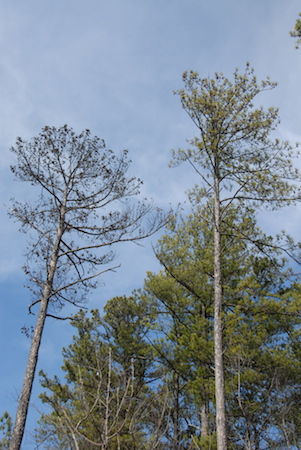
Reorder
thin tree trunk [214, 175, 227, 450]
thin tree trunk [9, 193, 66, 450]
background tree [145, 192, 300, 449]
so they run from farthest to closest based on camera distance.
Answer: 1. background tree [145, 192, 300, 449]
2. thin tree trunk [214, 175, 227, 450]
3. thin tree trunk [9, 193, 66, 450]

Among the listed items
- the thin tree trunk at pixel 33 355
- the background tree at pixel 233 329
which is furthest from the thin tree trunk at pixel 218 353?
the thin tree trunk at pixel 33 355

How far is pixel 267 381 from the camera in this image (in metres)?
11.1

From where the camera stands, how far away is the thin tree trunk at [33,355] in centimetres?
704

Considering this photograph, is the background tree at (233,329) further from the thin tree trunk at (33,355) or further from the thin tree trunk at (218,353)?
the thin tree trunk at (33,355)

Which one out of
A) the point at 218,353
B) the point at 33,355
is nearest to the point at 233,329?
the point at 218,353

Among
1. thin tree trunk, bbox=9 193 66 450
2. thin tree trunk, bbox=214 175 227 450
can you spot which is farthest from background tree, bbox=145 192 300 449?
thin tree trunk, bbox=9 193 66 450

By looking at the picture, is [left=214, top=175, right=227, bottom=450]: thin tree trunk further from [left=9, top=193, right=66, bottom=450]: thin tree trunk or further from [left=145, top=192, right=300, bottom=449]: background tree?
[left=9, top=193, right=66, bottom=450]: thin tree trunk

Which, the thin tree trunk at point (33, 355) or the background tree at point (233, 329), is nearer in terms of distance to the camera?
the thin tree trunk at point (33, 355)

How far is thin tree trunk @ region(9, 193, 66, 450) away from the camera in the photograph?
7.04 m

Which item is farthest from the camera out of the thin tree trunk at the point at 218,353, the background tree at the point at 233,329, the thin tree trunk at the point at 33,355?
the background tree at the point at 233,329

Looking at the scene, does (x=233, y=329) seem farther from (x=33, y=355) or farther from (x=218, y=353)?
(x=33, y=355)

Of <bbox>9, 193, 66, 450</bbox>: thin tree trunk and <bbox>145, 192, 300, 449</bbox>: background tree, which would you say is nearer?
<bbox>9, 193, 66, 450</bbox>: thin tree trunk

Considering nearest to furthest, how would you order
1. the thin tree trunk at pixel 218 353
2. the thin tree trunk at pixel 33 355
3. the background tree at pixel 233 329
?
the thin tree trunk at pixel 33 355 < the thin tree trunk at pixel 218 353 < the background tree at pixel 233 329

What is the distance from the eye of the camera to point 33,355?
309 inches
